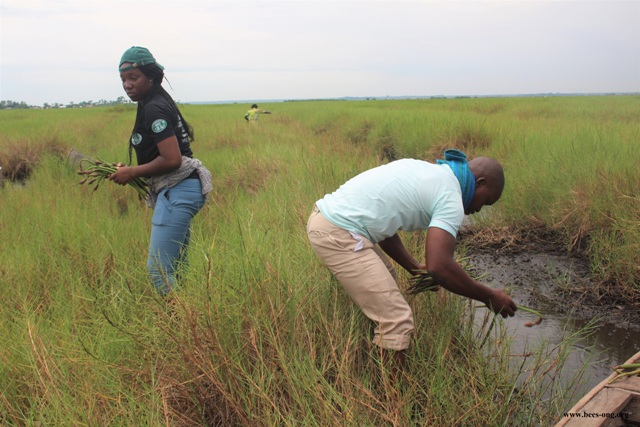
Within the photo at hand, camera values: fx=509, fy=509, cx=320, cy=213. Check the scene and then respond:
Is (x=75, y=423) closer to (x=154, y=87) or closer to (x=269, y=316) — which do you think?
(x=269, y=316)

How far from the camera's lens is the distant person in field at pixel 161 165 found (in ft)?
8.71

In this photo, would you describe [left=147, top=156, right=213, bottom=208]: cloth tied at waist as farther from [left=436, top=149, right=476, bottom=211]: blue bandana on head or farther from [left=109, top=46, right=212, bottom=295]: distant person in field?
[left=436, top=149, right=476, bottom=211]: blue bandana on head

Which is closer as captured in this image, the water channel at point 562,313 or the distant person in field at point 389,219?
the distant person in field at point 389,219

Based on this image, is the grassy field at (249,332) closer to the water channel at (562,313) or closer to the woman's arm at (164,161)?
the water channel at (562,313)

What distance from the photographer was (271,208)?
412cm

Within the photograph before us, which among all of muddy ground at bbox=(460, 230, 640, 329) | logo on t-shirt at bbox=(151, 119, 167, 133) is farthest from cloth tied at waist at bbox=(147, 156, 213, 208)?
muddy ground at bbox=(460, 230, 640, 329)

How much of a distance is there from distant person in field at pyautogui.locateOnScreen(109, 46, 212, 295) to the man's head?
1527mm

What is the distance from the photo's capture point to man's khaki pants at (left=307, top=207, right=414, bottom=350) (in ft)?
6.70

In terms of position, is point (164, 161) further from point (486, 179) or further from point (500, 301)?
point (500, 301)

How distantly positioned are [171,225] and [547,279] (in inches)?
117

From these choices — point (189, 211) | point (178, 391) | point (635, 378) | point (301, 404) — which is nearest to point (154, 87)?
point (189, 211)

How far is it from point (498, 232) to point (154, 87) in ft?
11.5

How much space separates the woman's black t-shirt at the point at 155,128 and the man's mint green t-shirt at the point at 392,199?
106cm

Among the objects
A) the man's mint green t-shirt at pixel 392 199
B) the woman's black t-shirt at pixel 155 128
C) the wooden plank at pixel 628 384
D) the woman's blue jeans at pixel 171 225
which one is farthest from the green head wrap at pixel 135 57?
the wooden plank at pixel 628 384
